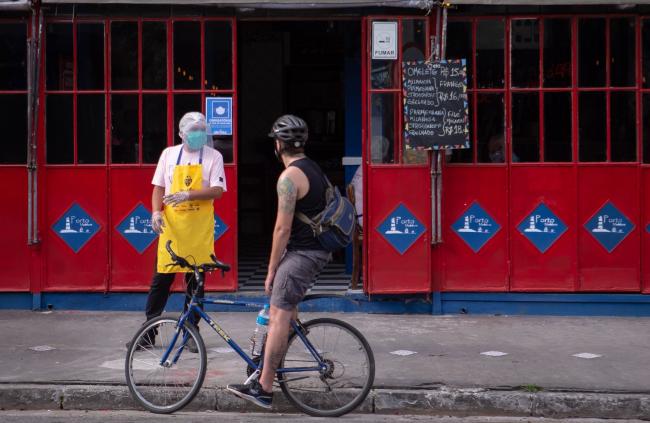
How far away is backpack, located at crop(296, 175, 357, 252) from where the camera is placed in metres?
6.89

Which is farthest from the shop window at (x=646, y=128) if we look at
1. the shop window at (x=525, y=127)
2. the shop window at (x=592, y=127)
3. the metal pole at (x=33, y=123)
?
the metal pole at (x=33, y=123)

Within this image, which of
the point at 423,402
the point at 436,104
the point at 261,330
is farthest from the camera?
the point at 436,104

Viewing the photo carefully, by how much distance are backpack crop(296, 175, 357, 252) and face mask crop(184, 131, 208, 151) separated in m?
1.96

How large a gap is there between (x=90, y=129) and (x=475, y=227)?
416cm

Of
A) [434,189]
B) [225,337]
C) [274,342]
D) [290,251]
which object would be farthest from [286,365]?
[434,189]

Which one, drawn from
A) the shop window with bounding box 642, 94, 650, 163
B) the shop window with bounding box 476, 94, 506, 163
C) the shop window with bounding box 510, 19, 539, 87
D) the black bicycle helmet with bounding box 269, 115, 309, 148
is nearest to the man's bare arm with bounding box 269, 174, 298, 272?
the black bicycle helmet with bounding box 269, 115, 309, 148

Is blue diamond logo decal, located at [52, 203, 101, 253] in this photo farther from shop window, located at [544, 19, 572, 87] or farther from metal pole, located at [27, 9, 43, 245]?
shop window, located at [544, 19, 572, 87]

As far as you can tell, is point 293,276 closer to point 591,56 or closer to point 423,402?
point 423,402

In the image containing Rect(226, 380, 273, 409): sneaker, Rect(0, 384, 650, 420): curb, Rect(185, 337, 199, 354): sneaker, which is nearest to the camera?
Rect(226, 380, 273, 409): sneaker

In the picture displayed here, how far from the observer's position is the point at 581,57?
10.6 metres

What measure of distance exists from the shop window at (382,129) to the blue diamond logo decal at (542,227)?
1558mm

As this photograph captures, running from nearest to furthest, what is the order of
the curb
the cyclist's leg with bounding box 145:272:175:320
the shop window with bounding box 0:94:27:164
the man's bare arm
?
1. the man's bare arm
2. the curb
3. the cyclist's leg with bounding box 145:272:175:320
4. the shop window with bounding box 0:94:27:164

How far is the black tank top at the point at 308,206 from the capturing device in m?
6.88

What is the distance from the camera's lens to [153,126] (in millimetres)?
10797
